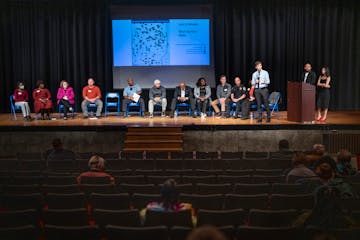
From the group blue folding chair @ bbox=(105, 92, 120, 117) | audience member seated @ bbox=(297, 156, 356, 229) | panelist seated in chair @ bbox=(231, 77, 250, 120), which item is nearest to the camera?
audience member seated @ bbox=(297, 156, 356, 229)

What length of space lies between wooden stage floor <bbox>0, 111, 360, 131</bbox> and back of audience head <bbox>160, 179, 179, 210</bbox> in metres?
7.15

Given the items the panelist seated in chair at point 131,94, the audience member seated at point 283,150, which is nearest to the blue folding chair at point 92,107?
the panelist seated in chair at point 131,94

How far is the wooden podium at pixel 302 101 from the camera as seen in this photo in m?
12.1

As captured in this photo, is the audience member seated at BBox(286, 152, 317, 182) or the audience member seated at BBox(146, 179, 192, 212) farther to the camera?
the audience member seated at BBox(286, 152, 317, 182)

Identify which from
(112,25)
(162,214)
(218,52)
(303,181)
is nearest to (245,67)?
(218,52)

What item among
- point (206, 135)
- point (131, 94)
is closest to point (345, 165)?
point (206, 135)

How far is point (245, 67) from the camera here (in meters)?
16.1

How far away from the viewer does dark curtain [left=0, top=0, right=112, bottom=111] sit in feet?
51.6

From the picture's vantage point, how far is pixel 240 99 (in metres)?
13.4

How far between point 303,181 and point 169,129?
20.2ft

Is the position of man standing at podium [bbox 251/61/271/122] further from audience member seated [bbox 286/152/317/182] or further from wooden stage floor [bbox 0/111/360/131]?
audience member seated [bbox 286/152/317/182]

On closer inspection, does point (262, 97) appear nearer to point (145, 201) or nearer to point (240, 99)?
point (240, 99)

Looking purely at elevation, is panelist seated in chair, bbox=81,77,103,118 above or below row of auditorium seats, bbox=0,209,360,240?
above

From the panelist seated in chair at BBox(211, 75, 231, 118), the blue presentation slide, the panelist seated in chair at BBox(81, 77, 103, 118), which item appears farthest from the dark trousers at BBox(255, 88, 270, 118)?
the panelist seated in chair at BBox(81, 77, 103, 118)
